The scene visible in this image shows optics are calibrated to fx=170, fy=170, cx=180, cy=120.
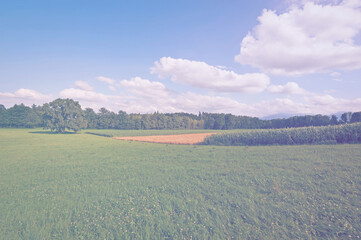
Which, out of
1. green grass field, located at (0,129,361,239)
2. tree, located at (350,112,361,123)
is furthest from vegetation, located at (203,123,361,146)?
tree, located at (350,112,361,123)

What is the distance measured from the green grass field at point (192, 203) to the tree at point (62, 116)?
6881 cm

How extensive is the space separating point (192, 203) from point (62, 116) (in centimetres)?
8428

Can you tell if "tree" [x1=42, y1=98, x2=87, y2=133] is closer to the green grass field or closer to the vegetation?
the vegetation

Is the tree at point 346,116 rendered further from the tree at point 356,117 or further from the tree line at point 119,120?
the tree at point 356,117

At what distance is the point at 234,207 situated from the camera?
938 cm

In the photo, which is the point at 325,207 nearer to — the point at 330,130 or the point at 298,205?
the point at 298,205

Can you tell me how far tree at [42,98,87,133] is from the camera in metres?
73.1

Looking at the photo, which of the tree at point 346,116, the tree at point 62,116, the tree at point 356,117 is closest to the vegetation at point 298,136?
the tree at point 346,116

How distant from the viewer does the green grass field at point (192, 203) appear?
25.1 feet

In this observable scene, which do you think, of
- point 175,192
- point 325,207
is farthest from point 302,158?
point 175,192

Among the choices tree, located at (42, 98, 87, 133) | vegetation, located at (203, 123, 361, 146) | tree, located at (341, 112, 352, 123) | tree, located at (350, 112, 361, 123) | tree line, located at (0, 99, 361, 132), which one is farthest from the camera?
tree line, located at (0, 99, 361, 132)

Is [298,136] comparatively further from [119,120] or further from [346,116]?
[119,120]

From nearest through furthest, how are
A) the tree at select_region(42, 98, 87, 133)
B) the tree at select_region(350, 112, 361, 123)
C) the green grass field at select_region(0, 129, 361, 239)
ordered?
the green grass field at select_region(0, 129, 361, 239) < the tree at select_region(350, 112, 361, 123) < the tree at select_region(42, 98, 87, 133)

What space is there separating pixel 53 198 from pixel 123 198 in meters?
4.46
